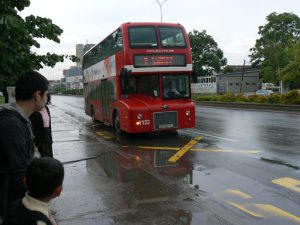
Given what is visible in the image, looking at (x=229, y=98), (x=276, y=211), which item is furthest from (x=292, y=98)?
(x=276, y=211)

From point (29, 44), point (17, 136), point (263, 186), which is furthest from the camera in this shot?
point (263, 186)

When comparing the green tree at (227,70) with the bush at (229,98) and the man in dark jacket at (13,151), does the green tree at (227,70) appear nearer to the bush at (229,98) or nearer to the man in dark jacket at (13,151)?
the bush at (229,98)

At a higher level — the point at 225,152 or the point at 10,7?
the point at 10,7

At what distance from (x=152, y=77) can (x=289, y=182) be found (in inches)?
286

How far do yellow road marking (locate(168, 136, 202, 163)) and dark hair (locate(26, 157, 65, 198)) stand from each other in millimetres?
7404

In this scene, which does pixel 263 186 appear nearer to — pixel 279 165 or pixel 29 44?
pixel 279 165

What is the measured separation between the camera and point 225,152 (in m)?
10.7

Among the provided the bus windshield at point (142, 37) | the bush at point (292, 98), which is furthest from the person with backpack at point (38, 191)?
the bush at point (292, 98)

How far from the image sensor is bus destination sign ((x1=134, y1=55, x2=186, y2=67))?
1351cm

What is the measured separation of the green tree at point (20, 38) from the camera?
384 cm

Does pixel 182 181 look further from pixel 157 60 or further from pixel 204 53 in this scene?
pixel 204 53

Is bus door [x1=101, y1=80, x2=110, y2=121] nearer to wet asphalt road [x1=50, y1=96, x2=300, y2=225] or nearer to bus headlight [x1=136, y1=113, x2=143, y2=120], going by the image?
wet asphalt road [x1=50, y1=96, x2=300, y2=225]

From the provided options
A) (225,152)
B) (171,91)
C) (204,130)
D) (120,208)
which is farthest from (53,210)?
(204,130)

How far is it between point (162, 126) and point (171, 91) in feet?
4.19
